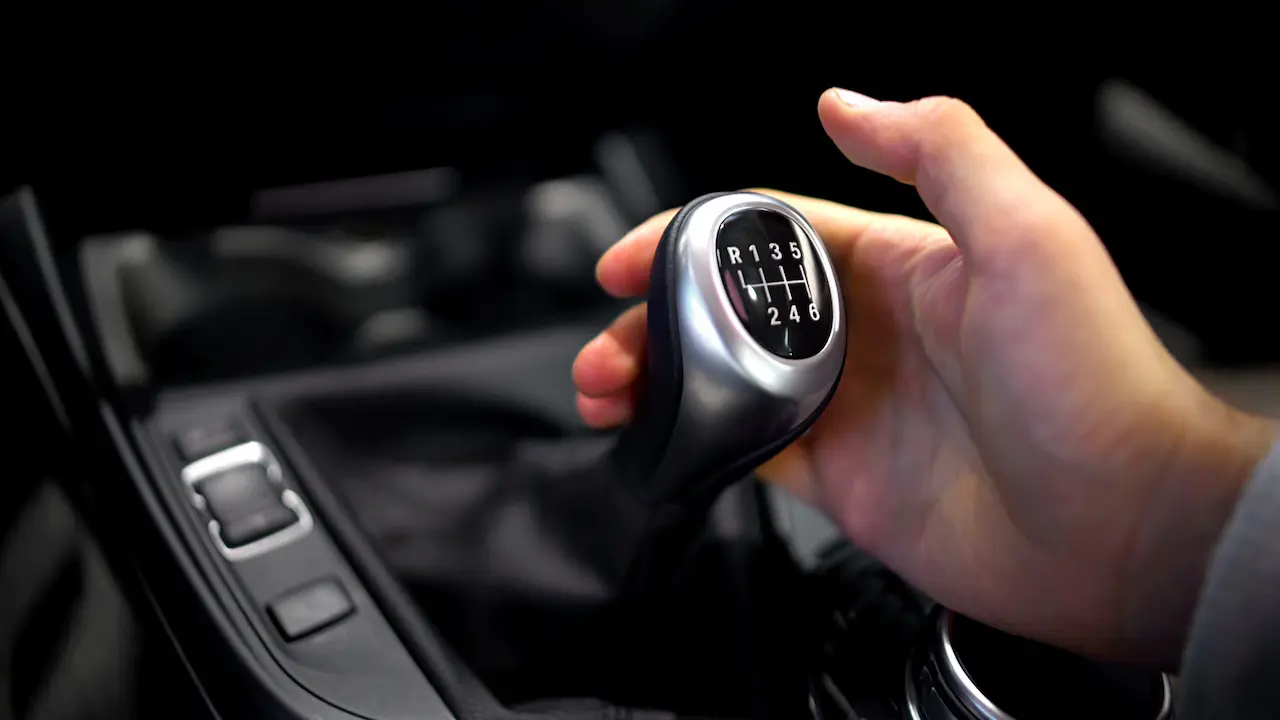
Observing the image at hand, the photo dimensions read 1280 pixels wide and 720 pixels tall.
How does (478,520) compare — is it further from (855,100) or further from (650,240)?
(855,100)

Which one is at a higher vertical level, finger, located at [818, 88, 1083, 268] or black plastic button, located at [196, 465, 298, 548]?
finger, located at [818, 88, 1083, 268]

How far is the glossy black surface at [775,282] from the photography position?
0.43 m

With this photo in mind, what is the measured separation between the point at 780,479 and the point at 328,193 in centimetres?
38

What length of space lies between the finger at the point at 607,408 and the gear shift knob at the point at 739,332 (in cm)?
6

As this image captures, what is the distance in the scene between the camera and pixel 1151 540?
432 millimetres

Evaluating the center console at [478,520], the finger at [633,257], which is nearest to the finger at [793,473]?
the center console at [478,520]

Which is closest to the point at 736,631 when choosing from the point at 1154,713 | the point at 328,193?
the point at 1154,713

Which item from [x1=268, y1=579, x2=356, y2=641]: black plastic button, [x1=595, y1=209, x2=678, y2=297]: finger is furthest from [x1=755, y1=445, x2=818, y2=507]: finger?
[x1=268, y1=579, x2=356, y2=641]: black plastic button

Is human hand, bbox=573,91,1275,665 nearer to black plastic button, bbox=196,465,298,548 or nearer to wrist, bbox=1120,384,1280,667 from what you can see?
wrist, bbox=1120,384,1280,667

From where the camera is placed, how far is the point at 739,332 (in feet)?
1.37

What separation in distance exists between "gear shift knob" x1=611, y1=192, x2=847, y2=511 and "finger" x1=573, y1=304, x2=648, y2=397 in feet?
0.14

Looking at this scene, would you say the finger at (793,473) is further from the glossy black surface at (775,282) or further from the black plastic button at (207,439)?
the black plastic button at (207,439)

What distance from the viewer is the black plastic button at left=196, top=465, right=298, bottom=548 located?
0.53m

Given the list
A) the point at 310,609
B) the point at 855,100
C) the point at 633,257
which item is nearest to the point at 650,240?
the point at 633,257
